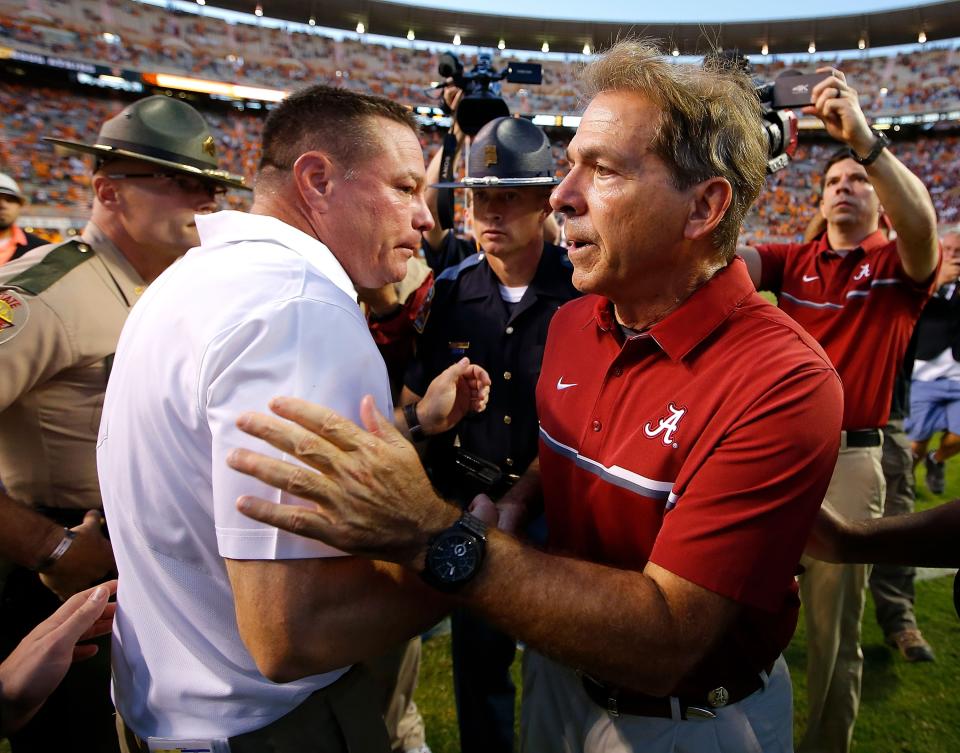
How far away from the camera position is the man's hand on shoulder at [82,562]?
203 centimetres

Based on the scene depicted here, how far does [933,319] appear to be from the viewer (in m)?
6.15

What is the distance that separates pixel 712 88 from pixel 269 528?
1.50 m

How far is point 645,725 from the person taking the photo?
1.51m

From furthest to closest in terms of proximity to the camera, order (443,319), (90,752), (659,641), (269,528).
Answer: (443,319)
(90,752)
(659,641)
(269,528)

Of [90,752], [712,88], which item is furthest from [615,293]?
[90,752]

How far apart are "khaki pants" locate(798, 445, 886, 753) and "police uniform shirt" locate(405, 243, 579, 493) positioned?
160 cm

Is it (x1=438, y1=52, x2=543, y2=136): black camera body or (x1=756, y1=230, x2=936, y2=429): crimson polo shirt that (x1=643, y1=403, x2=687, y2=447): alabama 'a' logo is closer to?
(x1=756, y1=230, x2=936, y2=429): crimson polo shirt

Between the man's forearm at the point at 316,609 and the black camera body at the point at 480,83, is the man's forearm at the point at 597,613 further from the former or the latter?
the black camera body at the point at 480,83

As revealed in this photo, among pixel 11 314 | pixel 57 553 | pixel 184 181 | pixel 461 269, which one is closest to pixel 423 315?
pixel 461 269

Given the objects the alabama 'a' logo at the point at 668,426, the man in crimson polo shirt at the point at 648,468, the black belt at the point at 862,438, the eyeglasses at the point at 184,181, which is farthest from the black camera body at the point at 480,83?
the alabama 'a' logo at the point at 668,426

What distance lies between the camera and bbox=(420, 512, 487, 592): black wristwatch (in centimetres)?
108

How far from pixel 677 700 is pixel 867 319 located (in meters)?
2.55

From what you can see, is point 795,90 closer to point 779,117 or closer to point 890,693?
point 779,117

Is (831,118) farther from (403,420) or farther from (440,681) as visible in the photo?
(440,681)
